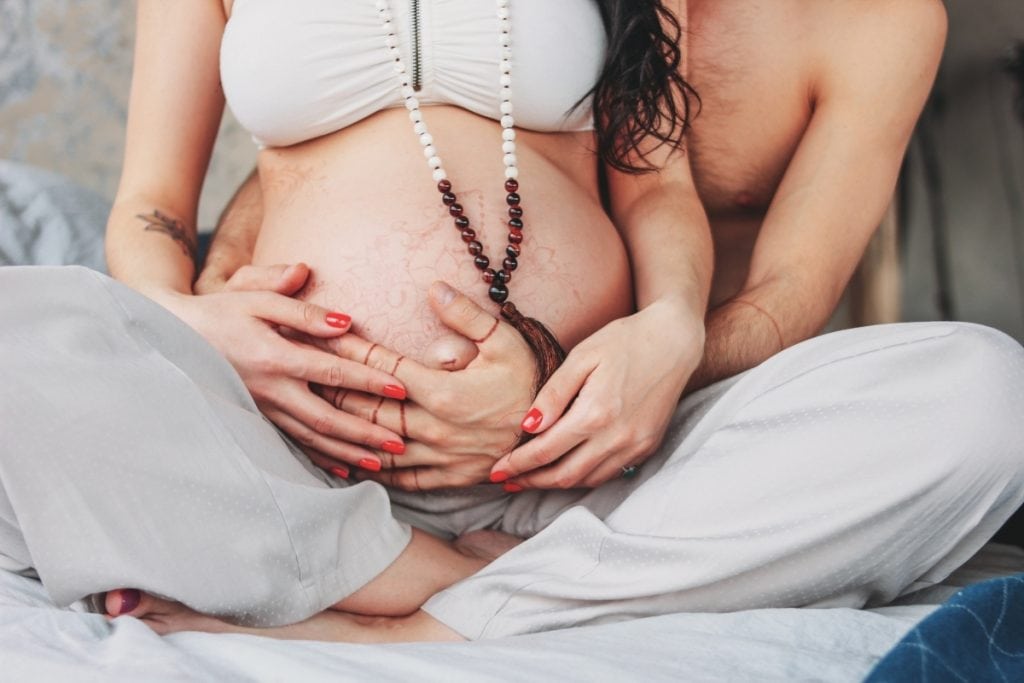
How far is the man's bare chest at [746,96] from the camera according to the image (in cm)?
123

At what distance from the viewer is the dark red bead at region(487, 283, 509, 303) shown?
0.88 meters

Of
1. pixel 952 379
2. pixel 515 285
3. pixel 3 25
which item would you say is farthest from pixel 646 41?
pixel 3 25

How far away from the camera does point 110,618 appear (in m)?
0.69

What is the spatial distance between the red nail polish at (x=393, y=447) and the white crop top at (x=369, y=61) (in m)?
0.37

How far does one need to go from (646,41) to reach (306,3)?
36 cm

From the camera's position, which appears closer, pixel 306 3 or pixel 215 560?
pixel 215 560

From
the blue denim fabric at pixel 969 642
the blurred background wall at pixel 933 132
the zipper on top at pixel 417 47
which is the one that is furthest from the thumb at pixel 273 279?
the blurred background wall at pixel 933 132

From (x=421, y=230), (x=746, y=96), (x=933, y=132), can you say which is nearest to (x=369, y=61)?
(x=421, y=230)

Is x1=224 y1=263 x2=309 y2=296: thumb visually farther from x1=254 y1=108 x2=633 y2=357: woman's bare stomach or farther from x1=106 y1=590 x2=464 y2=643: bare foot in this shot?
x1=106 y1=590 x2=464 y2=643: bare foot

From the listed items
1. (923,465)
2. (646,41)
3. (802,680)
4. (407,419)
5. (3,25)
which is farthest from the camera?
(3,25)

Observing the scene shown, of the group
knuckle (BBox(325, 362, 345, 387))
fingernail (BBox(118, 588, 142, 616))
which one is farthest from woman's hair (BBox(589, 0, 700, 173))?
fingernail (BBox(118, 588, 142, 616))

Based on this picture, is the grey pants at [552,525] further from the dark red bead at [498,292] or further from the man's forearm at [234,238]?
the man's forearm at [234,238]

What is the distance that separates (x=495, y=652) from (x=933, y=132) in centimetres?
131

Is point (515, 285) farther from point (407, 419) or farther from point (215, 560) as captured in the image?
point (215, 560)
